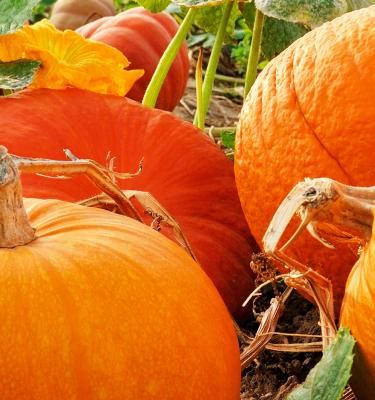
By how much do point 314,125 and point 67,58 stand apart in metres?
0.60

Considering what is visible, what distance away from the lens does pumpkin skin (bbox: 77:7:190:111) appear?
2375 mm

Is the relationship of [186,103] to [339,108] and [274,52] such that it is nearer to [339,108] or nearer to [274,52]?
[274,52]

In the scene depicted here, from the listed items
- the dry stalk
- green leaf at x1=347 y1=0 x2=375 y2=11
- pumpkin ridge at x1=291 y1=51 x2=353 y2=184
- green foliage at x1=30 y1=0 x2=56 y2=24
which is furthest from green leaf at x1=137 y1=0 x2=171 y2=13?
green foliage at x1=30 y1=0 x2=56 y2=24

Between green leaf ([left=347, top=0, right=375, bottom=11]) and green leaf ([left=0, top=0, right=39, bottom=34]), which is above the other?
green leaf ([left=0, top=0, right=39, bottom=34])

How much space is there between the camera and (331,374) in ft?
2.70

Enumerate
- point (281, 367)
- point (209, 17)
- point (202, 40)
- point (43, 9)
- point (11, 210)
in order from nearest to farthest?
point (11, 210)
point (281, 367)
point (209, 17)
point (202, 40)
point (43, 9)

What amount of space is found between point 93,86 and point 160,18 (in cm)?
102

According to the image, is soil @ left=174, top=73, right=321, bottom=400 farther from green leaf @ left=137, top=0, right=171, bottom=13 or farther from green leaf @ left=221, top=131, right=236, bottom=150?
green leaf @ left=137, top=0, right=171, bottom=13

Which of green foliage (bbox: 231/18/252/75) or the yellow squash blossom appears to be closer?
the yellow squash blossom

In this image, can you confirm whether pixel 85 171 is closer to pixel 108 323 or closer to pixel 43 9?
pixel 108 323

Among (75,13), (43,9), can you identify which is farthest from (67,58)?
(43,9)

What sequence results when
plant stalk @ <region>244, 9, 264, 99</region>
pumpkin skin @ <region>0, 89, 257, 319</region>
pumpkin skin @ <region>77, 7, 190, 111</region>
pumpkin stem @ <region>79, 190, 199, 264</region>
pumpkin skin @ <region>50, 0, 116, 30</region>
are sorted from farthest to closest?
pumpkin skin @ <region>50, 0, 116, 30</region> < pumpkin skin @ <region>77, 7, 190, 111</region> < plant stalk @ <region>244, 9, 264, 99</region> < pumpkin skin @ <region>0, 89, 257, 319</region> < pumpkin stem @ <region>79, 190, 199, 264</region>

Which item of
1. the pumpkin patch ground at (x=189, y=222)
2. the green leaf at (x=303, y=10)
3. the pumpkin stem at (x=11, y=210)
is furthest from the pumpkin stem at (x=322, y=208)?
the green leaf at (x=303, y=10)

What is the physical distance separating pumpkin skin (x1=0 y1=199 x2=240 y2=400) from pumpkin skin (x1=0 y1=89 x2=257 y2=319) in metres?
0.42
